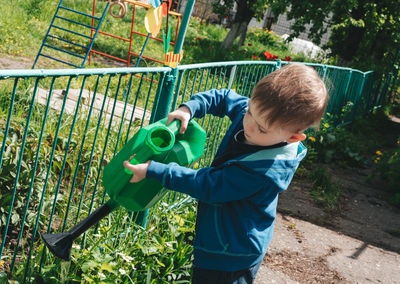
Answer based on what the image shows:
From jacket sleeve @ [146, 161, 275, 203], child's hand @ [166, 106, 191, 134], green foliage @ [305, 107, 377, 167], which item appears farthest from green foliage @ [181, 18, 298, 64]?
jacket sleeve @ [146, 161, 275, 203]

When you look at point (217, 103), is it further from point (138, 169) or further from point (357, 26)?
point (357, 26)

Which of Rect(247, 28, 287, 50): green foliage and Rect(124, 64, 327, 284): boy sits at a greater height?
Rect(247, 28, 287, 50): green foliage

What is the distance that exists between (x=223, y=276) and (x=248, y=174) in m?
0.45

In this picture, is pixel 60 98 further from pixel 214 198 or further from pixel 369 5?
pixel 369 5

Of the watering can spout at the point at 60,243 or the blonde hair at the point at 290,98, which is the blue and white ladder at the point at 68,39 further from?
the blonde hair at the point at 290,98

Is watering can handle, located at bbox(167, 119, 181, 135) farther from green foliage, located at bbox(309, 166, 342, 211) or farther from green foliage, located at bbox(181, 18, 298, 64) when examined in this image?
green foliage, located at bbox(181, 18, 298, 64)

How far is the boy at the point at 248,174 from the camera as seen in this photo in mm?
1396

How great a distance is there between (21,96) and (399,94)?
1021cm

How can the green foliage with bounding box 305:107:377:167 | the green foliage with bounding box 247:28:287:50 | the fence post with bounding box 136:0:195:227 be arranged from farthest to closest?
the green foliage with bounding box 247:28:287:50 → the green foliage with bounding box 305:107:377:167 → the fence post with bounding box 136:0:195:227

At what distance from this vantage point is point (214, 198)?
4.77 feet

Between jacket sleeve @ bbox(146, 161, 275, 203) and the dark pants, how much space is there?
358 mm

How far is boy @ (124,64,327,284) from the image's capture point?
140 cm

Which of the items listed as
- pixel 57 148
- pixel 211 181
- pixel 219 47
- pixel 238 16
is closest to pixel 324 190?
pixel 57 148

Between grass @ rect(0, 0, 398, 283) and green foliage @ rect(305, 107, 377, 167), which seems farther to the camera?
green foliage @ rect(305, 107, 377, 167)
